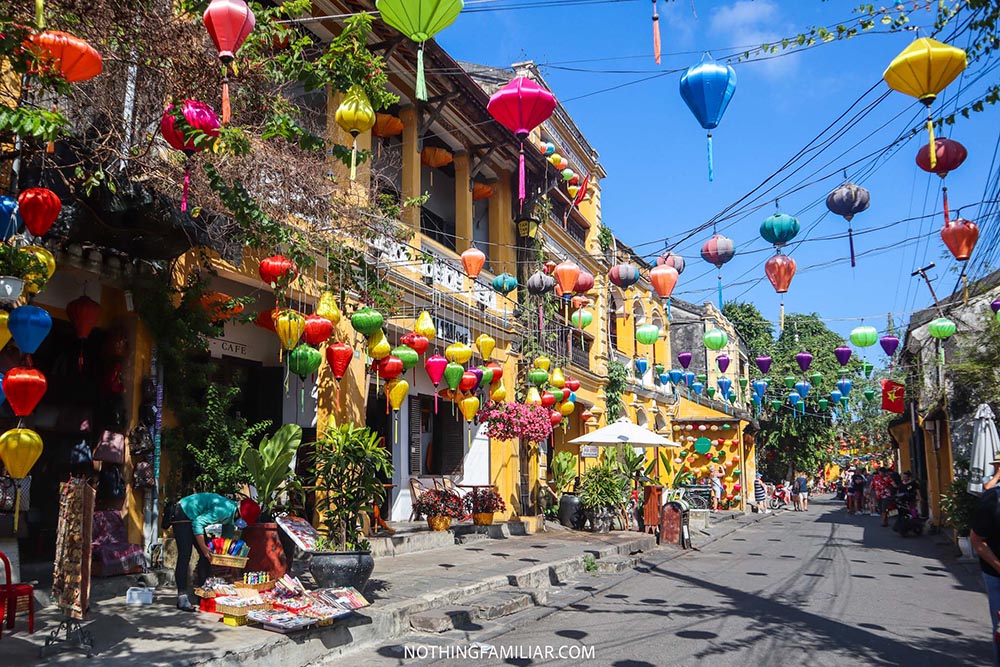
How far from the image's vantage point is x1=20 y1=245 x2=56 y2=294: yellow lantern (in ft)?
21.2

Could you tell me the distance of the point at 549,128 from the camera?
22.5 m

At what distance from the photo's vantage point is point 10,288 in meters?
6.33

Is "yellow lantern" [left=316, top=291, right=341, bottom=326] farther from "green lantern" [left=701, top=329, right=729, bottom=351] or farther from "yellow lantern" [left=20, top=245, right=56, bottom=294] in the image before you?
"green lantern" [left=701, top=329, right=729, bottom=351]

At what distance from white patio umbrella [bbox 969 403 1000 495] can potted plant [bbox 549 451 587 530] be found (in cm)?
824

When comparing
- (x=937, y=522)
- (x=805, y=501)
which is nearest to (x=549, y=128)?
(x=937, y=522)

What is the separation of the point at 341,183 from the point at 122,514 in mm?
5526

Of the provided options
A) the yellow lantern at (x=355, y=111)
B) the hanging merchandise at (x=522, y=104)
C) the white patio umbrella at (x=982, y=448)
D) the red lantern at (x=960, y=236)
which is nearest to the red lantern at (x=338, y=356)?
the yellow lantern at (x=355, y=111)

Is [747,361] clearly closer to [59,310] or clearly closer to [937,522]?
[937,522]

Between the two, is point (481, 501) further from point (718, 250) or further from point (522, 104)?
point (522, 104)

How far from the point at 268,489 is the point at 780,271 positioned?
7.56 meters

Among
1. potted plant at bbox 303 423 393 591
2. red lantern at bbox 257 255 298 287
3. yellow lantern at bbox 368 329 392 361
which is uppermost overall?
red lantern at bbox 257 255 298 287

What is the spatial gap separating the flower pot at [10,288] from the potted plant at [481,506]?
10533 millimetres

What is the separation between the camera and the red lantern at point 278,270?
933 cm

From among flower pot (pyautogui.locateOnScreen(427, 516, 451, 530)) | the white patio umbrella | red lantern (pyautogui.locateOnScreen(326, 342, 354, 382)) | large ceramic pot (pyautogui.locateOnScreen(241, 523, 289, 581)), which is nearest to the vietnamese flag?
the white patio umbrella
